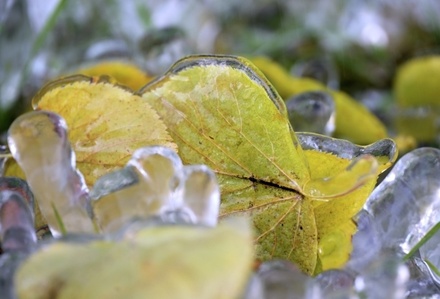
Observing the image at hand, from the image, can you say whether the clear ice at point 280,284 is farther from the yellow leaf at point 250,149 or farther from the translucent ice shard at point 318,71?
the translucent ice shard at point 318,71

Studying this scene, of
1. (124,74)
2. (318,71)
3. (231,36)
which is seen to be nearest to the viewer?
(124,74)

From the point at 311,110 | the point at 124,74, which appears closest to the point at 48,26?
the point at 124,74

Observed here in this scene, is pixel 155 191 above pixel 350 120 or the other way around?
above

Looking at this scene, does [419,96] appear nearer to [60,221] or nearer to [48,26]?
[48,26]

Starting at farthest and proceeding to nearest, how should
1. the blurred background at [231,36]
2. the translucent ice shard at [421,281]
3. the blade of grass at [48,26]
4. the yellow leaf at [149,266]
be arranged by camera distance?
the blurred background at [231,36]
the blade of grass at [48,26]
the translucent ice shard at [421,281]
the yellow leaf at [149,266]

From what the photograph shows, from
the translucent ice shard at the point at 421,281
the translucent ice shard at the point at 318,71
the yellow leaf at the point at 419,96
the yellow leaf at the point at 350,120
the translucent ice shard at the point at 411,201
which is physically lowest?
the yellow leaf at the point at 419,96

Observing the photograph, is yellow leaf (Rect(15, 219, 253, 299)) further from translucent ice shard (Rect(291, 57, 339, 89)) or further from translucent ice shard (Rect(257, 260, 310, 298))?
translucent ice shard (Rect(291, 57, 339, 89))

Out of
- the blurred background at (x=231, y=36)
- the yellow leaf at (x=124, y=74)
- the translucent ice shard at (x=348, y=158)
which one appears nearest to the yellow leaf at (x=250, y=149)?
the translucent ice shard at (x=348, y=158)
